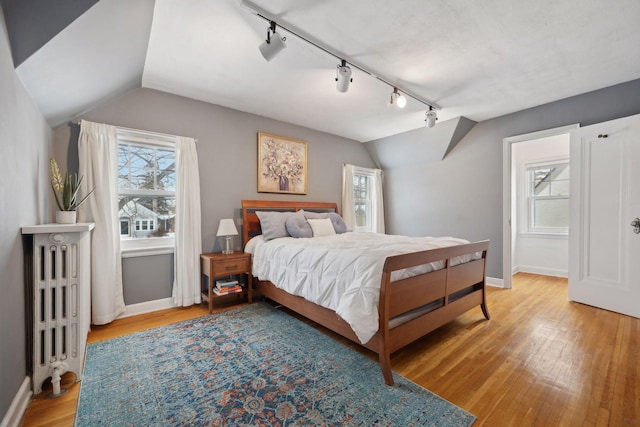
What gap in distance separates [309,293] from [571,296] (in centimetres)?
342

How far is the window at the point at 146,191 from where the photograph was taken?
3.01 metres

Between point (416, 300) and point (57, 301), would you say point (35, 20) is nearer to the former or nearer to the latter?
point (57, 301)

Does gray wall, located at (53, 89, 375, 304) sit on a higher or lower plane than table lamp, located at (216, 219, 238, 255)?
higher

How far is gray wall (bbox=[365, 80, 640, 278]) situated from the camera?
3227 millimetres

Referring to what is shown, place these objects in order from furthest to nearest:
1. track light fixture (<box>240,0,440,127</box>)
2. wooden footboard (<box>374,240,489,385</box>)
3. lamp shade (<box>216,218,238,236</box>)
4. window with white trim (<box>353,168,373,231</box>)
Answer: window with white trim (<box>353,168,373,231</box>) < lamp shade (<box>216,218,238,236</box>) < track light fixture (<box>240,0,440,127</box>) < wooden footboard (<box>374,240,489,385</box>)

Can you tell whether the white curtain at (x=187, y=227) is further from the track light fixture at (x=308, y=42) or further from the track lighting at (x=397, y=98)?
the track lighting at (x=397, y=98)

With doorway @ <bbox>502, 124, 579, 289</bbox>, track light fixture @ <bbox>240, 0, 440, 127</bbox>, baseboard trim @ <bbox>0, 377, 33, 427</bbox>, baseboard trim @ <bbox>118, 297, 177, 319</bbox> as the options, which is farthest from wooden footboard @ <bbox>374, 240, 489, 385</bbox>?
baseboard trim @ <bbox>118, 297, 177, 319</bbox>

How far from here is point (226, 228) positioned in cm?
333

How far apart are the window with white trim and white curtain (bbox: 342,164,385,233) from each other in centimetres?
3

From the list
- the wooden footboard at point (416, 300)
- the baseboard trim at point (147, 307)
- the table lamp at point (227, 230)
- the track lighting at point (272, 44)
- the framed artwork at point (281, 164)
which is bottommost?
the baseboard trim at point (147, 307)

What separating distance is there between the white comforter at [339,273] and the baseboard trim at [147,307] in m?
1.16

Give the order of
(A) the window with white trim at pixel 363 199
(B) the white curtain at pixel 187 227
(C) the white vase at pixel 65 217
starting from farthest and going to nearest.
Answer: (A) the window with white trim at pixel 363 199, (B) the white curtain at pixel 187 227, (C) the white vase at pixel 65 217

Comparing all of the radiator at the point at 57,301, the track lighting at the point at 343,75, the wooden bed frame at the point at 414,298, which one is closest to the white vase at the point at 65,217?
the radiator at the point at 57,301

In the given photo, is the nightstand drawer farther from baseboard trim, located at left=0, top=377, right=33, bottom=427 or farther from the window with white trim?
the window with white trim
